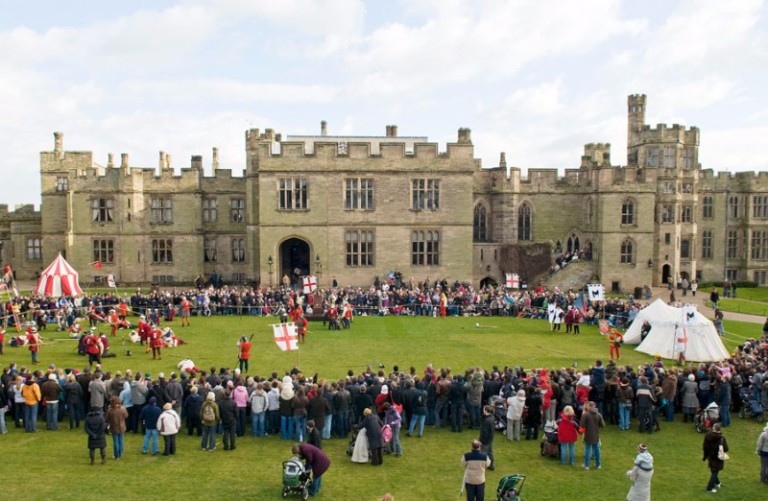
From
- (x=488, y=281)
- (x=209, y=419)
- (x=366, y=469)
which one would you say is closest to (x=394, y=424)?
(x=366, y=469)

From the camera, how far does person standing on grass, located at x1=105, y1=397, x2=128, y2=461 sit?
576 inches

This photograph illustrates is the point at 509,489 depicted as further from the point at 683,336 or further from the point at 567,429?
the point at 683,336

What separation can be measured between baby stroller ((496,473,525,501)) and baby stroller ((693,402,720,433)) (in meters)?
6.17

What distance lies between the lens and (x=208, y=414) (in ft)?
50.0

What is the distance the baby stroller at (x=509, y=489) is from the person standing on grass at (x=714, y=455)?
160 inches

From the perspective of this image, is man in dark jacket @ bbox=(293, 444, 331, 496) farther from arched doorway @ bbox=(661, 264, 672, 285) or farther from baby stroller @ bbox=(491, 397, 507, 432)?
arched doorway @ bbox=(661, 264, 672, 285)

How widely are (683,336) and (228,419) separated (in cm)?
1745

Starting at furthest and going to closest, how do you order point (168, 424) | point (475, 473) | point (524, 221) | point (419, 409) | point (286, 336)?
point (524, 221) < point (286, 336) < point (419, 409) < point (168, 424) < point (475, 473)

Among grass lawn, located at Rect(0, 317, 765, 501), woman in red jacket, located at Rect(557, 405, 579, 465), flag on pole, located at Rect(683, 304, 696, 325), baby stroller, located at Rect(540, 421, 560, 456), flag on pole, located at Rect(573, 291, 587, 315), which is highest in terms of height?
flag on pole, located at Rect(683, 304, 696, 325)

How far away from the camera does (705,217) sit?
56531 millimetres

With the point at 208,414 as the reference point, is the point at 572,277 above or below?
above

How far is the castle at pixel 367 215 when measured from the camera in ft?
145

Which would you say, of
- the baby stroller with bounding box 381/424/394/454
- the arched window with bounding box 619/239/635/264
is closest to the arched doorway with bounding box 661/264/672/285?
the arched window with bounding box 619/239/635/264

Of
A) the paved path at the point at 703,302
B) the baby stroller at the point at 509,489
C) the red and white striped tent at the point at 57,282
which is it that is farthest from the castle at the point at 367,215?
the baby stroller at the point at 509,489
